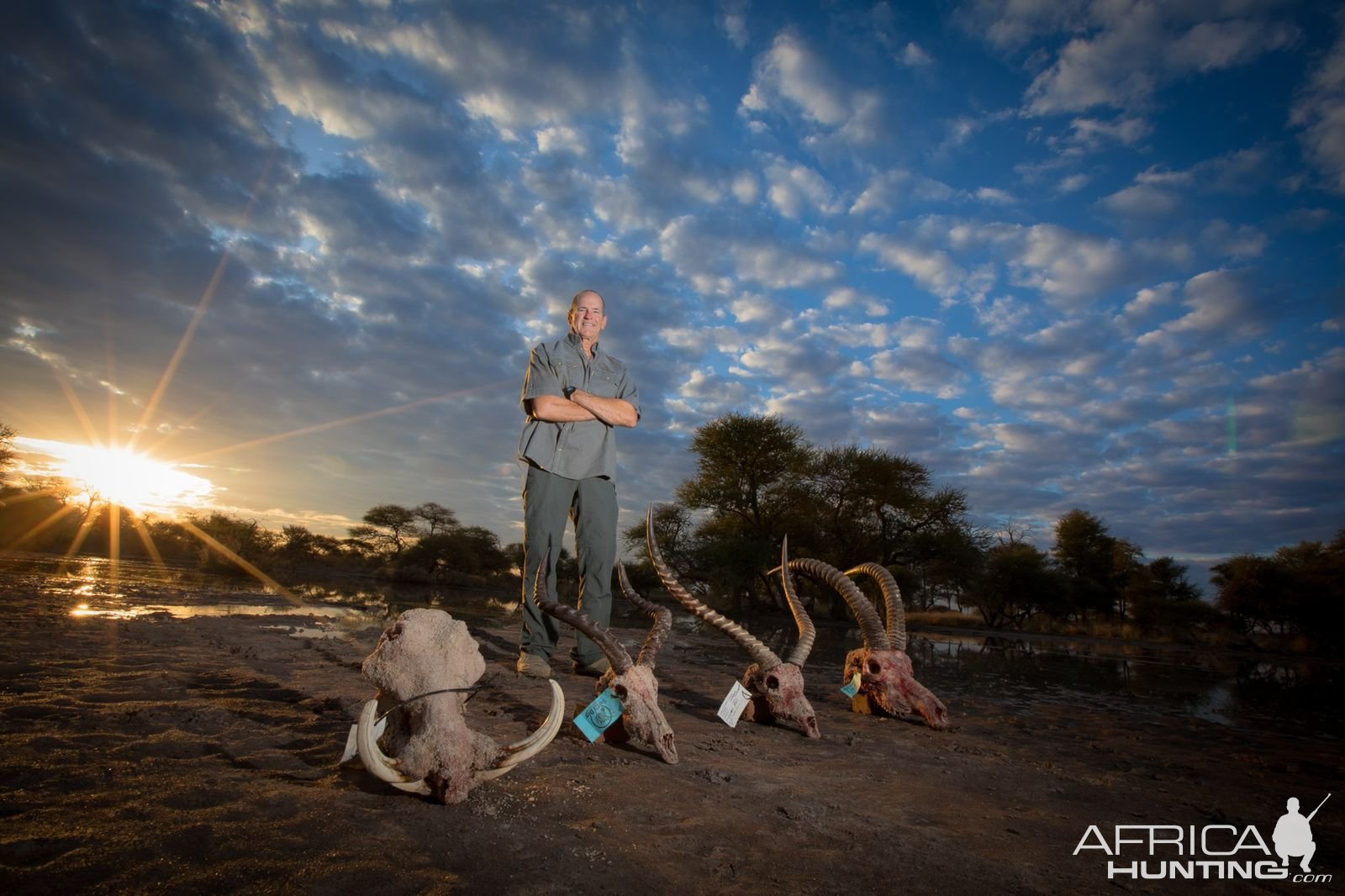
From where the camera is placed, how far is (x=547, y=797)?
2.01m

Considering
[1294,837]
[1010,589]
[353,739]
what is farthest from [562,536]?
[1010,589]

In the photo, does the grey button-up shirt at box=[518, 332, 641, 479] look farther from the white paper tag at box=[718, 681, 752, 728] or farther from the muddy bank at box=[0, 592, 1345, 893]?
the white paper tag at box=[718, 681, 752, 728]

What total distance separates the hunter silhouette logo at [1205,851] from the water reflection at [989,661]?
80.0 inches

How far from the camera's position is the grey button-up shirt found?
450cm

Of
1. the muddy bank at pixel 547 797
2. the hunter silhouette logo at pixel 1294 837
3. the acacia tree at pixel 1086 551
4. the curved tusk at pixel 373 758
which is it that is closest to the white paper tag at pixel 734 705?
the muddy bank at pixel 547 797

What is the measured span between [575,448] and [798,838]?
3.25 m

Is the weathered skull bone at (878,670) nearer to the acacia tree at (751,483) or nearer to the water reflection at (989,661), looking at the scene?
the water reflection at (989,661)

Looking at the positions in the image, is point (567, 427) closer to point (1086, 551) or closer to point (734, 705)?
point (734, 705)

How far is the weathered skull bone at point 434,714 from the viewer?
5.99 ft

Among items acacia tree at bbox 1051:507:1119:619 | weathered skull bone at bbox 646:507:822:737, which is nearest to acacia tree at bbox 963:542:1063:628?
acacia tree at bbox 1051:507:1119:619

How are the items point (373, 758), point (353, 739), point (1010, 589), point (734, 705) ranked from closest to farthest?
point (373, 758)
point (353, 739)
point (734, 705)
point (1010, 589)

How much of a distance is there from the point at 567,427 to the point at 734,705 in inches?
98.9

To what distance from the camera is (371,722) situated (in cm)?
173

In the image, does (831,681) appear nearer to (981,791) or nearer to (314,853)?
(981,791)
